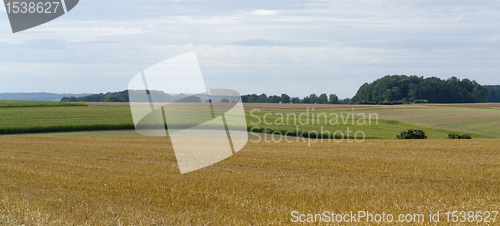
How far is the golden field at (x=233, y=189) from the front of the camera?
28.2 feet

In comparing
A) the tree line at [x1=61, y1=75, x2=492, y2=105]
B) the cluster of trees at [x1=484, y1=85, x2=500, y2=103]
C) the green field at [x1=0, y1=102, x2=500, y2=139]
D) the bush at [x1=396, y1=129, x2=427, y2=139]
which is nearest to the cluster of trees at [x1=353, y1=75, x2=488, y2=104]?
the tree line at [x1=61, y1=75, x2=492, y2=105]

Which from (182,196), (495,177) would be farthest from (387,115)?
(182,196)

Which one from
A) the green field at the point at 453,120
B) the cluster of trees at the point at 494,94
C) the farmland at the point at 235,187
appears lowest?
the green field at the point at 453,120

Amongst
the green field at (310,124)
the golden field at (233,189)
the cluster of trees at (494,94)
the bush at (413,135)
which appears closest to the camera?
the golden field at (233,189)

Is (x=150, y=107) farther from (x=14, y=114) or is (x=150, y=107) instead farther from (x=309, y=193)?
(x=14, y=114)

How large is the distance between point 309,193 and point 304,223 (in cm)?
267

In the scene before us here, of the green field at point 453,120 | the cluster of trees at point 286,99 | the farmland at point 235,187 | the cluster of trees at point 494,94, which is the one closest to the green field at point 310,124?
the green field at point 453,120

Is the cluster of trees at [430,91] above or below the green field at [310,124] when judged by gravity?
above

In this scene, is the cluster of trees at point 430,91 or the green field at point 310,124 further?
the cluster of trees at point 430,91

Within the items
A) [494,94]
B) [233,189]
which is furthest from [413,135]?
[494,94]

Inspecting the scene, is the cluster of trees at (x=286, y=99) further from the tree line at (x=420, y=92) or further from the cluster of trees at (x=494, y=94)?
the cluster of trees at (x=494, y=94)

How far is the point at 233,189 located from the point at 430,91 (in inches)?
5257

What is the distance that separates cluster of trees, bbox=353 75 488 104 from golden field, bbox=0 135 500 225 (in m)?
118

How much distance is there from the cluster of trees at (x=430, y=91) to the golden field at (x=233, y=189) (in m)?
118
